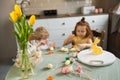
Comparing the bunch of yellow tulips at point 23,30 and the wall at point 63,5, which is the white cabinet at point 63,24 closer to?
the wall at point 63,5

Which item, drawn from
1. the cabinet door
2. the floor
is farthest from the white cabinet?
the floor

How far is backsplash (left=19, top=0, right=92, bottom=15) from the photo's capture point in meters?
3.34

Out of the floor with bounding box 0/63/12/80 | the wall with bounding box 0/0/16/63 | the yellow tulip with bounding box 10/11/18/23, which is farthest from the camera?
the wall with bounding box 0/0/16/63

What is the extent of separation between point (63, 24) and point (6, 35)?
1010 mm

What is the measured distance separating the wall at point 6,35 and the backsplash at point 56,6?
40cm

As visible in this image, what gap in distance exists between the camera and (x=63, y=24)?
3.11 m

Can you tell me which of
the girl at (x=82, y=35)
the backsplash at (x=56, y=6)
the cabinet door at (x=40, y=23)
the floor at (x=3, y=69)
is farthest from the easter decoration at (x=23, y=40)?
the backsplash at (x=56, y=6)

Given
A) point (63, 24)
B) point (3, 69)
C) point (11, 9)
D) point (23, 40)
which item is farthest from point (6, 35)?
point (23, 40)

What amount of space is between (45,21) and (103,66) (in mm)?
1871

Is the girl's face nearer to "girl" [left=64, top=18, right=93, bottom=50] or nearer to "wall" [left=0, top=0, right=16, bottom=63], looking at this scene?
"girl" [left=64, top=18, right=93, bottom=50]

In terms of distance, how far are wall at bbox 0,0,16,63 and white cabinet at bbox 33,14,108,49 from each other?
46 centimetres

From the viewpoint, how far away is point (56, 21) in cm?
308

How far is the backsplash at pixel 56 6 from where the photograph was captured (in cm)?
334

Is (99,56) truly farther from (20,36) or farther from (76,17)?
(76,17)
